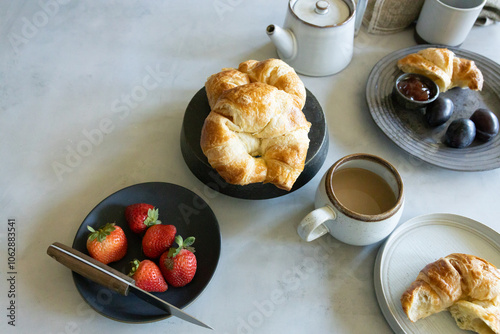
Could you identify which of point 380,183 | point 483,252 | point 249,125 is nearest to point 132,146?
point 249,125

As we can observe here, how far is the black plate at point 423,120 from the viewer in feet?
3.38

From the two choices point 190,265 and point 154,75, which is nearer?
point 190,265

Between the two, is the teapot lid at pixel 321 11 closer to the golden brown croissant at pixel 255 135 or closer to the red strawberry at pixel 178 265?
the golden brown croissant at pixel 255 135

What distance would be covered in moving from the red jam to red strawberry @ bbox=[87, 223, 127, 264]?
31.5 inches

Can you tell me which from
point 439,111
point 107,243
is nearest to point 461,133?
point 439,111

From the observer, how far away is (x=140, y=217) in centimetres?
89

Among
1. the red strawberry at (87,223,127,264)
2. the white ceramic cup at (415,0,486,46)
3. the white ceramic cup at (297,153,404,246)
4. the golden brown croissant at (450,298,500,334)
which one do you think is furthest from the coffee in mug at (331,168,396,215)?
the white ceramic cup at (415,0,486,46)

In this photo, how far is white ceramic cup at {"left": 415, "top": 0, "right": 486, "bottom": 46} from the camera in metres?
1.17

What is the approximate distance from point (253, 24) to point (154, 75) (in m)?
0.38

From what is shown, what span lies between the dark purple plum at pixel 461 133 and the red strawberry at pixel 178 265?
2.28ft

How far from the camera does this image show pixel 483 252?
92 cm

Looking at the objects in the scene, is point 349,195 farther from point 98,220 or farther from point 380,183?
point 98,220

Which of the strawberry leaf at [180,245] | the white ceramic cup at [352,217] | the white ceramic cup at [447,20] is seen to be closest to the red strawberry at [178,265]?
the strawberry leaf at [180,245]

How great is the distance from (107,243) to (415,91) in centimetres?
85
